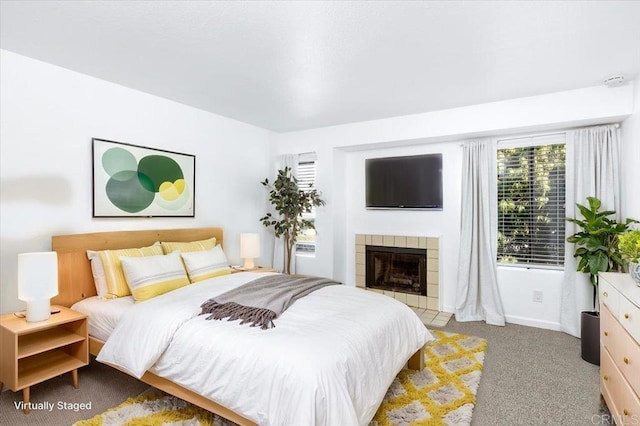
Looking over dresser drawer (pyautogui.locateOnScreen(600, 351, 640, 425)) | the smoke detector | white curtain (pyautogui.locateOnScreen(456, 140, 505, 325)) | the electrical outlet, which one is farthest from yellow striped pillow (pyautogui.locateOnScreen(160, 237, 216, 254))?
the smoke detector

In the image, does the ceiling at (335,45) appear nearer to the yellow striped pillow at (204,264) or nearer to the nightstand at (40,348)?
the yellow striped pillow at (204,264)

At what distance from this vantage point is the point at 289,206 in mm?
4754

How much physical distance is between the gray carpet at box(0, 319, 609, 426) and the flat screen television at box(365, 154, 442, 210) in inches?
79.7

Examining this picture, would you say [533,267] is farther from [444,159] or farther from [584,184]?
[444,159]

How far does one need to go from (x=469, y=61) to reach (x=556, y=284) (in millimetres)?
2750

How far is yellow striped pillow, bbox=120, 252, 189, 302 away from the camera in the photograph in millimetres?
2828

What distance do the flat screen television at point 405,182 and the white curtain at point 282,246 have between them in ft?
3.62

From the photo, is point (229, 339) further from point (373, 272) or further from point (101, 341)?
point (373, 272)

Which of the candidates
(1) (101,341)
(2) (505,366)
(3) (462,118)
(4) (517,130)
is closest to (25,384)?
(1) (101,341)

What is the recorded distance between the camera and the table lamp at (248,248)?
169 inches

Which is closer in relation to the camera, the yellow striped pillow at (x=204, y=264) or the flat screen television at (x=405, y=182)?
the yellow striped pillow at (x=204, y=264)

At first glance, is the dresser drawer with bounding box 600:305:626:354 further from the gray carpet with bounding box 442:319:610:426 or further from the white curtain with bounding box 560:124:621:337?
the white curtain with bounding box 560:124:621:337

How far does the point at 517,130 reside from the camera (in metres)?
3.78

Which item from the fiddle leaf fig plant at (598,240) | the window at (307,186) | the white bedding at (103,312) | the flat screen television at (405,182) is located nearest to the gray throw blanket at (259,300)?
the white bedding at (103,312)
